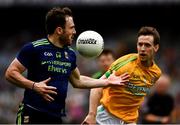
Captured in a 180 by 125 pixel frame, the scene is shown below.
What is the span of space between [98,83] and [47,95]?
3.38 ft

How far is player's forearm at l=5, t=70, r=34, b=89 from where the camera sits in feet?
25.7

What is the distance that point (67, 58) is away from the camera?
329 inches

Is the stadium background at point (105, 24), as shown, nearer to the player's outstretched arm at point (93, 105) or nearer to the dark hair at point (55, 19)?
the player's outstretched arm at point (93, 105)

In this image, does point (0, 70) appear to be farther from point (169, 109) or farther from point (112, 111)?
point (112, 111)

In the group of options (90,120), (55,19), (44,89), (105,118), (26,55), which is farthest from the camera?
(105,118)

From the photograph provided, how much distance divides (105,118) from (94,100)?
492 millimetres

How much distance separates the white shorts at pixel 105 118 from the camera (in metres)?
9.71

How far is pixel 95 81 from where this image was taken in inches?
343

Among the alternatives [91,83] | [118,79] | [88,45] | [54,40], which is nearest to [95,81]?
[91,83]

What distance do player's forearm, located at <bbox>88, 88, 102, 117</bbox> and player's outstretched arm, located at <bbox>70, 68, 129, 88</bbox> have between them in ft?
2.21

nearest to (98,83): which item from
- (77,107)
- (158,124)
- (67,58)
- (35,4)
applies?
(67,58)

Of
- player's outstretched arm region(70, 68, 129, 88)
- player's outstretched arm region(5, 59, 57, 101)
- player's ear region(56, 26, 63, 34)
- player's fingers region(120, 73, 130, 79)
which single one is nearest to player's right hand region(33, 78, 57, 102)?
player's outstretched arm region(5, 59, 57, 101)

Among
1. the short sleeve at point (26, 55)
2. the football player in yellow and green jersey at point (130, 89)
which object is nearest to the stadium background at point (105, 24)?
the football player in yellow and green jersey at point (130, 89)

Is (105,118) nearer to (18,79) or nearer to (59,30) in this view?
(59,30)
